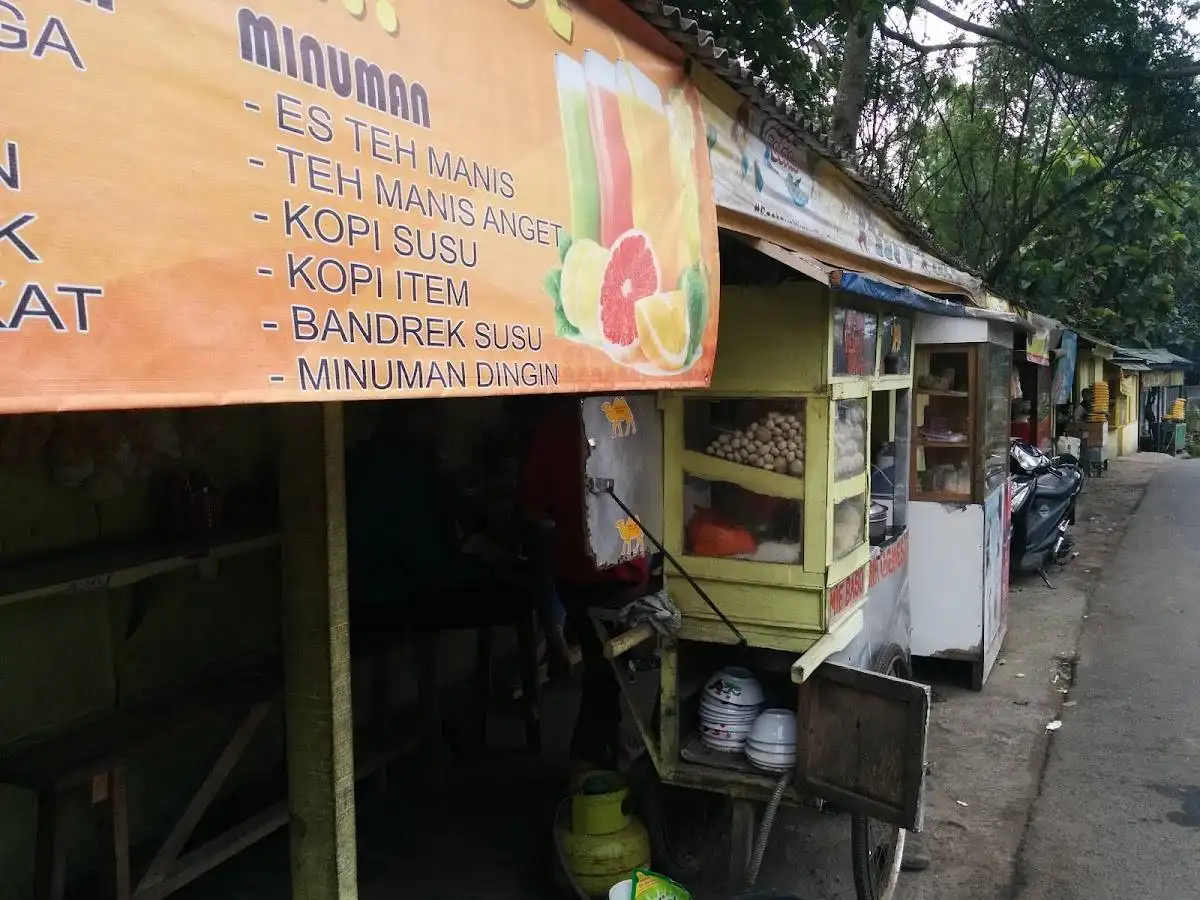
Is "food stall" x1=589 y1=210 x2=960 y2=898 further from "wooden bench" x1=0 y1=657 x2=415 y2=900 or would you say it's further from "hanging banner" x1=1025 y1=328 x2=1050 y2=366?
"hanging banner" x1=1025 y1=328 x2=1050 y2=366

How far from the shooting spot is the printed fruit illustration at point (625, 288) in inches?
96.8

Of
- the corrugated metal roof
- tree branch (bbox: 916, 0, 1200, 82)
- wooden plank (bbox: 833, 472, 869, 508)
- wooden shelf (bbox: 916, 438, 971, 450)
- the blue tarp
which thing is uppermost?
tree branch (bbox: 916, 0, 1200, 82)

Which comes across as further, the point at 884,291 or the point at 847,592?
the point at 847,592

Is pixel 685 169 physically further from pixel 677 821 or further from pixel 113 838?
pixel 113 838

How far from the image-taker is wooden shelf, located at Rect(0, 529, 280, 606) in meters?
3.09

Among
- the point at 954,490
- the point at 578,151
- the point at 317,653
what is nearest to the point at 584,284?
the point at 578,151

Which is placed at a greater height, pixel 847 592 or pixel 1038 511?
pixel 847 592

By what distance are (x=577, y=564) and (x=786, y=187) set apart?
2.14 meters

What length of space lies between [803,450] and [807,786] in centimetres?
125

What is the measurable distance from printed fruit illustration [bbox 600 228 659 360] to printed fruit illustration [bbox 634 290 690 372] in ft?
0.11

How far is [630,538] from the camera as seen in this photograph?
3410 millimetres

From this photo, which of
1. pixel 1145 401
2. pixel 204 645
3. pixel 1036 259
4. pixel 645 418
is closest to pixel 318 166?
pixel 645 418

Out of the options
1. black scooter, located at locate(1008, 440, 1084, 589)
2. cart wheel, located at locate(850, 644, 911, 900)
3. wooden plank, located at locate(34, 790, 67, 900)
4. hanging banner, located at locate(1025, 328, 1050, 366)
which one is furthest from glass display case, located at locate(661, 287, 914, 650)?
black scooter, located at locate(1008, 440, 1084, 589)

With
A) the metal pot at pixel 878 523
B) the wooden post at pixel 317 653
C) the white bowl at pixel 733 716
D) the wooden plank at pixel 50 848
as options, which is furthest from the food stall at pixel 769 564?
the wooden plank at pixel 50 848
